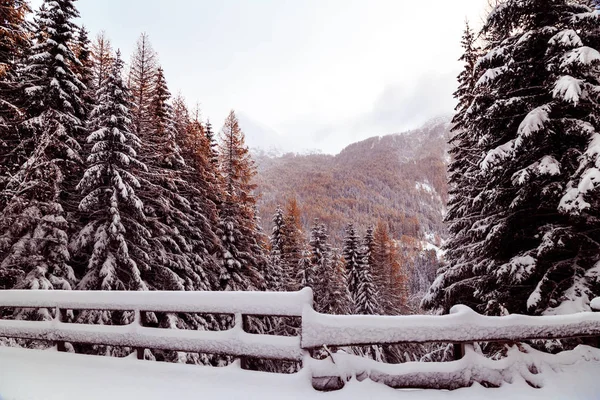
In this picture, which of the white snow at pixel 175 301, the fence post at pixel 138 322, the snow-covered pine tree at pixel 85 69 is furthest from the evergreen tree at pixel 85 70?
the fence post at pixel 138 322

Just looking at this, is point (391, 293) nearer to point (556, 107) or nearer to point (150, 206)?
point (150, 206)

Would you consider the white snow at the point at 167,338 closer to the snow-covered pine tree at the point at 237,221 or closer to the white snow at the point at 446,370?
the white snow at the point at 446,370

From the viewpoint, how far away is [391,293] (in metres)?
42.7

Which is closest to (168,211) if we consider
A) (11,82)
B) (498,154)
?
(11,82)

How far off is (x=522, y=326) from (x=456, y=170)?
474 inches

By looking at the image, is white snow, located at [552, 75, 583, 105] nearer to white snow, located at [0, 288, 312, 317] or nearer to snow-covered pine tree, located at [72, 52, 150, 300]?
white snow, located at [0, 288, 312, 317]

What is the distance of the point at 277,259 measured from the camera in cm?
3056

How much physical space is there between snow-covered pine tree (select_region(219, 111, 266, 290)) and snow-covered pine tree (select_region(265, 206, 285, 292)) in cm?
180

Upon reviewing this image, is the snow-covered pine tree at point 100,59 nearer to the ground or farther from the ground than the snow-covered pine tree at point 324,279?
farther from the ground

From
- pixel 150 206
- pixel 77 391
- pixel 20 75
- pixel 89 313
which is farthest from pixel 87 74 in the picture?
pixel 77 391

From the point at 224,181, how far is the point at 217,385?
66.8 feet

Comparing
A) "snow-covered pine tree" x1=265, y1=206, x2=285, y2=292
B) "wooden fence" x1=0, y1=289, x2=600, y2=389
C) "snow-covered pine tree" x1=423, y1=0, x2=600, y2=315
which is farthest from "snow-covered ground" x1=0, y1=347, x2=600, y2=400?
"snow-covered pine tree" x1=265, y1=206, x2=285, y2=292

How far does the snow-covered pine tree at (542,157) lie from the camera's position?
6723 millimetres

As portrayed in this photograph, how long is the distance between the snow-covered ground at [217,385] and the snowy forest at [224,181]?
2171 mm
